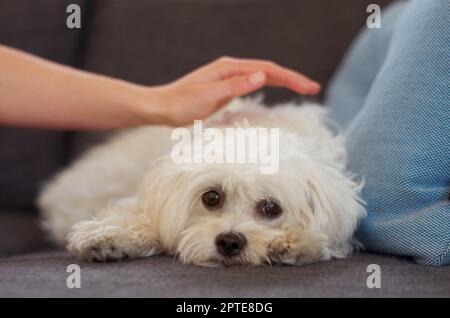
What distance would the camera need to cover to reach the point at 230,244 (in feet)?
4.17

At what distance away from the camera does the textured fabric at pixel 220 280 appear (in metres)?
0.99

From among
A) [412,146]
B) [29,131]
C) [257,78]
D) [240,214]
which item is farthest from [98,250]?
[29,131]

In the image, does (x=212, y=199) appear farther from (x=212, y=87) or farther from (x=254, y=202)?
(x=212, y=87)

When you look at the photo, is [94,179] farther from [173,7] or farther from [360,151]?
[360,151]

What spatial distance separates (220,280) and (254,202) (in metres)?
0.33

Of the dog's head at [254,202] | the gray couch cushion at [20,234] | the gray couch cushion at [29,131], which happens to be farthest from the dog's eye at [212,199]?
the gray couch cushion at [29,131]

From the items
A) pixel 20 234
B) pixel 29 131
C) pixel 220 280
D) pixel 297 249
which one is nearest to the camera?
pixel 220 280

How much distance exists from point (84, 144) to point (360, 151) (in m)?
1.10

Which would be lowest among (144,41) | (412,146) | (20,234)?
(20,234)

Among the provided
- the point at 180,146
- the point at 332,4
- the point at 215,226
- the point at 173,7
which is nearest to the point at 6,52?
the point at 180,146

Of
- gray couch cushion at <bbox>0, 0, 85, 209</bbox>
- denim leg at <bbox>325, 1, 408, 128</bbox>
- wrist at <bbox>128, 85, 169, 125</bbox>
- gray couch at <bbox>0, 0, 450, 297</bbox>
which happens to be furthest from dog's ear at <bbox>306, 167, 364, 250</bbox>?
gray couch cushion at <bbox>0, 0, 85, 209</bbox>

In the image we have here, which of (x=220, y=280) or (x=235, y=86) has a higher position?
(x=235, y=86)

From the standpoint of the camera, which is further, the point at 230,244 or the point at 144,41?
the point at 144,41

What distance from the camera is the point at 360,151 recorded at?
142 centimetres
